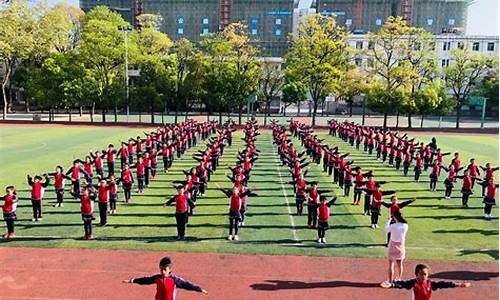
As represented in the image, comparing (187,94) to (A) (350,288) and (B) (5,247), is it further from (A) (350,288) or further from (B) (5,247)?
(A) (350,288)

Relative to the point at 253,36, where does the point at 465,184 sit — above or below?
below

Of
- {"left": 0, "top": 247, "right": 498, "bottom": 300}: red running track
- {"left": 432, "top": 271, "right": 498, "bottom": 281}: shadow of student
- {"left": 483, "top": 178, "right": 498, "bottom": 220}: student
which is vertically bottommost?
{"left": 0, "top": 247, "right": 498, "bottom": 300}: red running track

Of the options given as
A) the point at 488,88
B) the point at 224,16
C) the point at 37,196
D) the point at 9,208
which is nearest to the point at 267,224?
the point at 37,196

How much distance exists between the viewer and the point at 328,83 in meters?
46.4

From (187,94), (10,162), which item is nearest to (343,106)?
(187,94)

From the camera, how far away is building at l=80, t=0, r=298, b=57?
8819 cm

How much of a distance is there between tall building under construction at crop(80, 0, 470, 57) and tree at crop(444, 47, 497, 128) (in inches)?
1622

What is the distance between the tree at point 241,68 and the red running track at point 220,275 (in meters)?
35.2

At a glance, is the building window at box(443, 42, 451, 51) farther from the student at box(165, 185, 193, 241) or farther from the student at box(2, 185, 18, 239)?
the student at box(2, 185, 18, 239)

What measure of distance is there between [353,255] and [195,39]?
8350 cm

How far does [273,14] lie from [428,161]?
232ft

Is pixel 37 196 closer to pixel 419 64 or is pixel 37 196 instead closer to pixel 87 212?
pixel 87 212

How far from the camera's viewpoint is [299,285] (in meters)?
9.48

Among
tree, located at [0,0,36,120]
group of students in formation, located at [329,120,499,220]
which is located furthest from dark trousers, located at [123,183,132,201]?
tree, located at [0,0,36,120]
